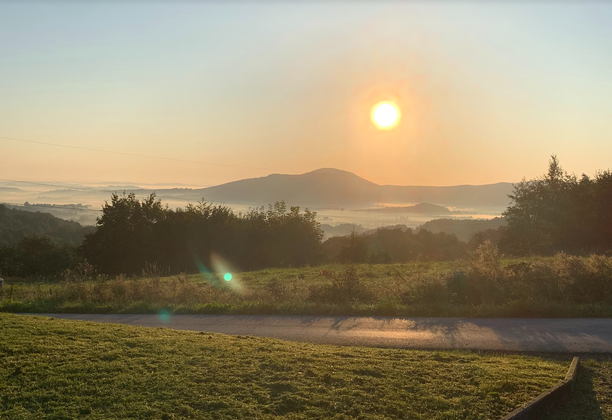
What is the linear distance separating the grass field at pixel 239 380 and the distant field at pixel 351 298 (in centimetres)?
444

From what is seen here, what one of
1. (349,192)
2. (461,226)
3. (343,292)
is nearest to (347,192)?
(349,192)

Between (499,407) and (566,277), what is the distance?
339 inches

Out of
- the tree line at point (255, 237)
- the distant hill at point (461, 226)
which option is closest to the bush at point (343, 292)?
the tree line at point (255, 237)

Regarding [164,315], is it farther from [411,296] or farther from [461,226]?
[461,226]

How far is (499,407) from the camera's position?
17.7ft

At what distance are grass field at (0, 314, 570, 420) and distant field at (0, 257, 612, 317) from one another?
444cm

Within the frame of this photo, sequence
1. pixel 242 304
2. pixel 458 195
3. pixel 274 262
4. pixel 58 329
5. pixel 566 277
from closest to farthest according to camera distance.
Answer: pixel 58 329 < pixel 566 277 < pixel 242 304 < pixel 274 262 < pixel 458 195

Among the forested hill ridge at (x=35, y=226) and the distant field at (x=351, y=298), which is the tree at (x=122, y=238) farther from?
the forested hill ridge at (x=35, y=226)

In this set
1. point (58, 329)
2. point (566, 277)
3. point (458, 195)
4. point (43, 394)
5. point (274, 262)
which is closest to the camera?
point (43, 394)

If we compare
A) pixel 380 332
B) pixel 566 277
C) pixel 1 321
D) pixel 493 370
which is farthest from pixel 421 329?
pixel 1 321

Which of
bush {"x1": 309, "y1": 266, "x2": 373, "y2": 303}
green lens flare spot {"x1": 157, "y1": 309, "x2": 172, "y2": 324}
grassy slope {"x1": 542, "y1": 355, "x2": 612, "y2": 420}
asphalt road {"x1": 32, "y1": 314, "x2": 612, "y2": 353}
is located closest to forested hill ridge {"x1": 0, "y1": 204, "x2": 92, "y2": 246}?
green lens flare spot {"x1": 157, "y1": 309, "x2": 172, "y2": 324}

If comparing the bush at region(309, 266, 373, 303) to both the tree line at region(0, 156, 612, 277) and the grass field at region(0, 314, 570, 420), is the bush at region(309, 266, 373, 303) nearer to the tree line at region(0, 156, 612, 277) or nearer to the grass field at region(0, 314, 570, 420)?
the grass field at region(0, 314, 570, 420)

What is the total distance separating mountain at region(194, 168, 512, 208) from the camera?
288 ft

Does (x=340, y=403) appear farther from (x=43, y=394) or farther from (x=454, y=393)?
(x=43, y=394)
